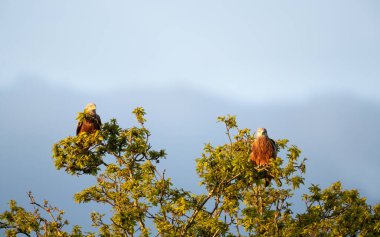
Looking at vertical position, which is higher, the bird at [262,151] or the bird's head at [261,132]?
the bird's head at [261,132]

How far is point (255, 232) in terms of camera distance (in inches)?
572

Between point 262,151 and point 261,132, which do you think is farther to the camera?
point 261,132

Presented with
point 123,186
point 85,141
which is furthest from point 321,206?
point 85,141

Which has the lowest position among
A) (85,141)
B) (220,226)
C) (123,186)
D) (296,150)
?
(220,226)

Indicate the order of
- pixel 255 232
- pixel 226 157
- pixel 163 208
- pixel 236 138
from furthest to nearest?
1. pixel 236 138
2. pixel 255 232
3. pixel 163 208
4. pixel 226 157

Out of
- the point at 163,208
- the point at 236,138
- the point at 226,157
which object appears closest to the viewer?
the point at 226,157

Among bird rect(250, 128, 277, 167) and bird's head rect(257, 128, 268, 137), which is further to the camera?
bird's head rect(257, 128, 268, 137)

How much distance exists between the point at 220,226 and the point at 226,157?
176 cm

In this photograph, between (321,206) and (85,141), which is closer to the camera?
(85,141)

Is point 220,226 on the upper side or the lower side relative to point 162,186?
lower

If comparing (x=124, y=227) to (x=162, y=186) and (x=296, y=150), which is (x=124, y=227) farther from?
(x=296, y=150)

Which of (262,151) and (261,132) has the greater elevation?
(261,132)

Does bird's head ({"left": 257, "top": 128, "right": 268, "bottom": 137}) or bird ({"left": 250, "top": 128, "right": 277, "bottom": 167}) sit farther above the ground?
bird's head ({"left": 257, "top": 128, "right": 268, "bottom": 137})

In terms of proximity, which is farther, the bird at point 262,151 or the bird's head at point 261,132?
the bird's head at point 261,132
